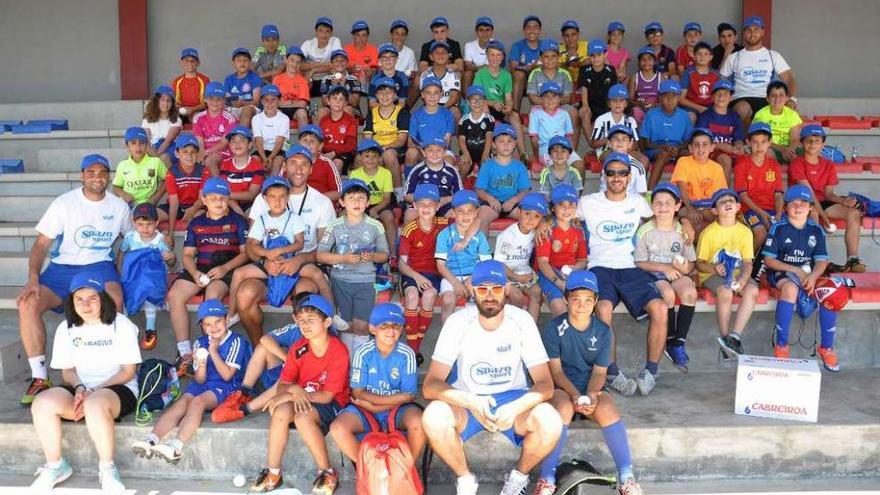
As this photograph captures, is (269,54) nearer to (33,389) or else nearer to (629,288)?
(33,389)

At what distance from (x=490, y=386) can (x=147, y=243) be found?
8.99 ft

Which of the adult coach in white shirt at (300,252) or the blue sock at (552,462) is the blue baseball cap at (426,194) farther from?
the blue sock at (552,462)

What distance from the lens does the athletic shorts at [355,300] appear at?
532 centimetres

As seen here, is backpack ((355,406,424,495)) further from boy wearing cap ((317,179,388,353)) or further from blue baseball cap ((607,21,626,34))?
blue baseball cap ((607,21,626,34))

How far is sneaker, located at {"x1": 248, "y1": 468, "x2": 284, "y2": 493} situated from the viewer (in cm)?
409

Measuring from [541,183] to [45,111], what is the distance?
19.7 ft

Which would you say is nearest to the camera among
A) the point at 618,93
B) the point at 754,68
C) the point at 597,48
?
the point at 618,93

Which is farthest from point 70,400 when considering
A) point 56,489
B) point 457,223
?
point 457,223

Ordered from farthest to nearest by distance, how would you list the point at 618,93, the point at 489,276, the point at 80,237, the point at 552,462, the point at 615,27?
1. the point at 615,27
2. the point at 618,93
3. the point at 80,237
4. the point at 489,276
5. the point at 552,462

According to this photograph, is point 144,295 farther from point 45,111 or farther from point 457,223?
point 45,111

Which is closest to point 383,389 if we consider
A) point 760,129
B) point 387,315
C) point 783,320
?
point 387,315

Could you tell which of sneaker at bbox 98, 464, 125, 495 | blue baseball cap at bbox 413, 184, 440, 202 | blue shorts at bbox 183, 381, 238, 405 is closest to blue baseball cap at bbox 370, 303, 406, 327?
blue shorts at bbox 183, 381, 238, 405

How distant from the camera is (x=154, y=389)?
4.56 meters

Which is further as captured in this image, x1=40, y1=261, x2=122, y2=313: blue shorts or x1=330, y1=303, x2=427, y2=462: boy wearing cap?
x1=40, y1=261, x2=122, y2=313: blue shorts
